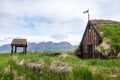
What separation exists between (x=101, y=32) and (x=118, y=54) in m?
4.34

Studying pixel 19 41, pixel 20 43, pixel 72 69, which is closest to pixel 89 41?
pixel 72 69

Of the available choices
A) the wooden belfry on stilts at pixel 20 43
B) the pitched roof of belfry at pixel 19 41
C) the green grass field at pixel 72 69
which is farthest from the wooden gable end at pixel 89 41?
the pitched roof of belfry at pixel 19 41

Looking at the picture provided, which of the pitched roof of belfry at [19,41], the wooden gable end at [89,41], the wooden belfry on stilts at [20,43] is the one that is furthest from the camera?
the pitched roof of belfry at [19,41]

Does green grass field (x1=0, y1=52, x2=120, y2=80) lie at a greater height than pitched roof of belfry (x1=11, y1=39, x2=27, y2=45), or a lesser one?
lesser

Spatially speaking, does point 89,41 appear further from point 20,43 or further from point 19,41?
point 19,41

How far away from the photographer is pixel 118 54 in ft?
90.7

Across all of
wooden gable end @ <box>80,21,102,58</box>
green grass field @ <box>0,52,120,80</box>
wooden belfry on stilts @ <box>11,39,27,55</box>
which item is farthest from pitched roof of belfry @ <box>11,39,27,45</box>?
green grass field @ <box>0,52,120,80</box>

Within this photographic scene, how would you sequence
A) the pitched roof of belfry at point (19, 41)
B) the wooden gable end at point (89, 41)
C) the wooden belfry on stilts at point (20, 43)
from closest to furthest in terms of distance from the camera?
the wooden gable end at point (89, 41) < the wooden belfry on stilts at point (20, 43) < the pitched roof of belfry at point (19, 41)

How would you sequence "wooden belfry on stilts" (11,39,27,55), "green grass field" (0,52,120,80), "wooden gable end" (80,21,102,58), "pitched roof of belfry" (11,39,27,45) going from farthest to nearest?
"pitched roof of belfry" (11,39,27,45), "wooden belfry on stilts" (11,39,27,55), "wooden gable end" (80,21,102,58), "green grass field" (0,52,120,80)

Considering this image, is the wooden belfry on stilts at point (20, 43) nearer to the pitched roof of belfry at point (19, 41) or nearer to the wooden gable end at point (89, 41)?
the pitched roof of belfry at point (19, 41)

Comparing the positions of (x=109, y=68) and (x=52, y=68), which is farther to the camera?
(x=52, y=68)

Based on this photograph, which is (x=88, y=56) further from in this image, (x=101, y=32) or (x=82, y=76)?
(x=82, y=76)

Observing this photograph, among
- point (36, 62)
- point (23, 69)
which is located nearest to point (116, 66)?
point (36, 62)

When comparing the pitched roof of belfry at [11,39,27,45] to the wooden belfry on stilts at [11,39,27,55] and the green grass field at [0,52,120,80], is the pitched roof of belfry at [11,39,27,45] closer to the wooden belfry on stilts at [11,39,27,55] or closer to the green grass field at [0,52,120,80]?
the wooden belfry on stilts at [11,39,27,55]
